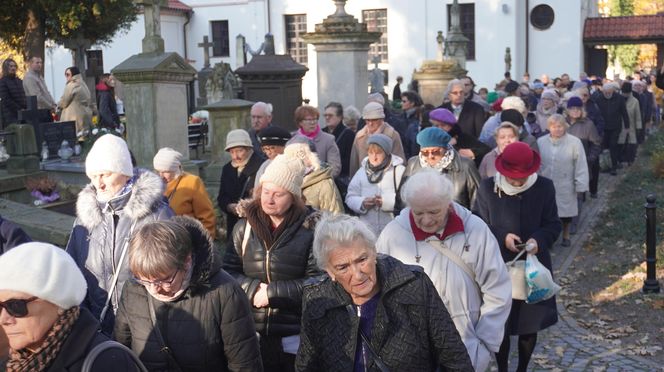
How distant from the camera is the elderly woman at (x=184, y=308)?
366 cm

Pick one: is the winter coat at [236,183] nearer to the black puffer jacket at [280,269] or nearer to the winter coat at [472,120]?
the black puffer jacket at [280,269]

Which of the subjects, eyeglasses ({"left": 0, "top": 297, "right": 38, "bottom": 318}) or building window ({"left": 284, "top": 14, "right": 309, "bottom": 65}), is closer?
eyeglasses ({"left": 0, "top": 297, "right": 38, "bottom": 318})

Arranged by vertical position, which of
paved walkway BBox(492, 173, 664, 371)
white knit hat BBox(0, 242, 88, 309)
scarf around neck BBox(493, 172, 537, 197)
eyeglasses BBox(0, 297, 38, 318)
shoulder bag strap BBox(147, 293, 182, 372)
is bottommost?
paved walkway BBox(492, 173, 664, 371)

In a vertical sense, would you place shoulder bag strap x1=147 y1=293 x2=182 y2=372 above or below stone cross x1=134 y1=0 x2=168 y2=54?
below

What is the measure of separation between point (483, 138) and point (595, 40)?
3612 centimetres

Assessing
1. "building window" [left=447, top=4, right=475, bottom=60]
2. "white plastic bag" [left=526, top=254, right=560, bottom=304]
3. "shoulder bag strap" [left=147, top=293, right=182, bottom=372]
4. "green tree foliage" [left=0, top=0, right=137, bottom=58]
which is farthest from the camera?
"building window" [left=447, top=4, right=475, bottom=60]

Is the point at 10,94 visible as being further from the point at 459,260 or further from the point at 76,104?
the point at 459,260

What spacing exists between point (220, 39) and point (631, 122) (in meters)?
35.2

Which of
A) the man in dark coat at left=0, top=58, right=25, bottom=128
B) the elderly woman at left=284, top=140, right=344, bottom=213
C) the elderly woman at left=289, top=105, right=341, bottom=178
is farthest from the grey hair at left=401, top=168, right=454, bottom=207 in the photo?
the man in dark coat at left=0, top=58, right=25, bottom=128

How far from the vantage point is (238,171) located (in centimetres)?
829

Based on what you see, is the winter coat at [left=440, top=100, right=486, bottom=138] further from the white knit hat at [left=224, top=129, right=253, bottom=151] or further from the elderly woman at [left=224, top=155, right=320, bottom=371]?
the elderly woman at [left=224, top=155, right=320, bottom=371]

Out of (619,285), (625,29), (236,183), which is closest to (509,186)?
(236,183)

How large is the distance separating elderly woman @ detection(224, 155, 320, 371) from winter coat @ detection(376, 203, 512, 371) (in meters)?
0.56

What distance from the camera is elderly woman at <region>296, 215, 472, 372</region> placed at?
11.9 feet
